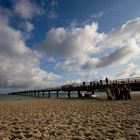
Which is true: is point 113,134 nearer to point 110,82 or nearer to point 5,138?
point 5,138

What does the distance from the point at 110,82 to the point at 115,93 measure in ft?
35.8

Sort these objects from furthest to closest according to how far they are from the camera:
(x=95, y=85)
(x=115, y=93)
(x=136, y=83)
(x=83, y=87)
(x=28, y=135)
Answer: (x=83, y=87), (x=95, y=85), (x=136, y=83), (x=115, y=93), (x=28, y=135)

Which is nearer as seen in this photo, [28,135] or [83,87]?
[28,135]

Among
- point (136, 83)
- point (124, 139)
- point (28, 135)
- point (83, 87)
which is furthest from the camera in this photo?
point (83, 87)

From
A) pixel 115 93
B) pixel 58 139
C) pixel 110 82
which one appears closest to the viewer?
pixel 58 139

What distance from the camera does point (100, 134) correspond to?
276 inches

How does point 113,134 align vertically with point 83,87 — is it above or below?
below

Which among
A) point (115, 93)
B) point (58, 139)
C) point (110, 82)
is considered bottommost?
point (58, 139)

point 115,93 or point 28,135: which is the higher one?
point 115,93

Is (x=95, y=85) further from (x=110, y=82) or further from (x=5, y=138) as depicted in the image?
(x=5, y=138)

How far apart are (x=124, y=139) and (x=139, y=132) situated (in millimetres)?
921

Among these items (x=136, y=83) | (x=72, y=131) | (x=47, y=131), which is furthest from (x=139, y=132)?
(x=136, y=83)

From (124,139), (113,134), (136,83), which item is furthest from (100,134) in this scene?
(136,83)

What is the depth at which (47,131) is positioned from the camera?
7.83m
